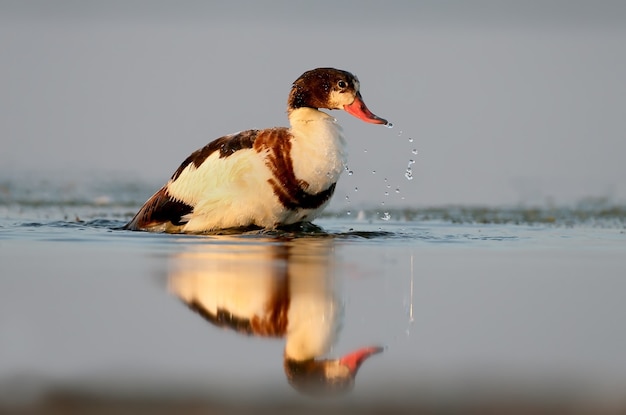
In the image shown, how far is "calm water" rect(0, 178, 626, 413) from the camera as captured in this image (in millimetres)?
3830

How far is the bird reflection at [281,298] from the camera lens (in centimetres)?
426

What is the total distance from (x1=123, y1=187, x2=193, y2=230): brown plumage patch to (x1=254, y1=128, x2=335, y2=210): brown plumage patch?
2.64 feet

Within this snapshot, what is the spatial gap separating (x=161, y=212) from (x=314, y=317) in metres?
4.24

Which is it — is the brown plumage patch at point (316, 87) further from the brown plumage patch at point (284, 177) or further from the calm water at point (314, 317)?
the calm water at point (314, 317)

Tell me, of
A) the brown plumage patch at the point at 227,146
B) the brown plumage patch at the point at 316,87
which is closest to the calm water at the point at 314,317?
the brown plumage patch at the point at 227,146

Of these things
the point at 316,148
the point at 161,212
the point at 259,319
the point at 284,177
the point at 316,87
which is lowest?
the point at 259,319

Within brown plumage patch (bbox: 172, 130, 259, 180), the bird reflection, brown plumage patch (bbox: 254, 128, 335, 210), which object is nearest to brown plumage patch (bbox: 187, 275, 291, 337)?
the bird reflection

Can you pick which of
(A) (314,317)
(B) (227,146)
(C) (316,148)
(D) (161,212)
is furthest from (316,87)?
(A) (314,317)

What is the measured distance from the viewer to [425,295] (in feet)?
19.7

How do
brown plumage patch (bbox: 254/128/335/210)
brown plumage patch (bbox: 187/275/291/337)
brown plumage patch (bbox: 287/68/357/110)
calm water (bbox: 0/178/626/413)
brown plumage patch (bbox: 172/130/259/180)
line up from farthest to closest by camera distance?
brown plumage patch (bbox: 287/68/357/110) < brown plumage patch (bbox: 172/130/259/180) < brown plumage patch (bbox: 254/128/335/210) < brown plumage patch (bbox: 187/275/291/337) < calm water (bbox: 0/178/626/413)

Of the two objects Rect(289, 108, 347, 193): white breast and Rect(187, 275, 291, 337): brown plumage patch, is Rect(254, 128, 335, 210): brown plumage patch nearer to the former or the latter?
Rect(289, 108, 347, 193): white breast

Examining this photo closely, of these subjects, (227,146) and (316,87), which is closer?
(227,146)

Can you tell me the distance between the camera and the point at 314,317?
5125 mm

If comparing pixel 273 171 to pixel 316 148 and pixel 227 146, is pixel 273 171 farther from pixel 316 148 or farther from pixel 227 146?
pixel 227 146
